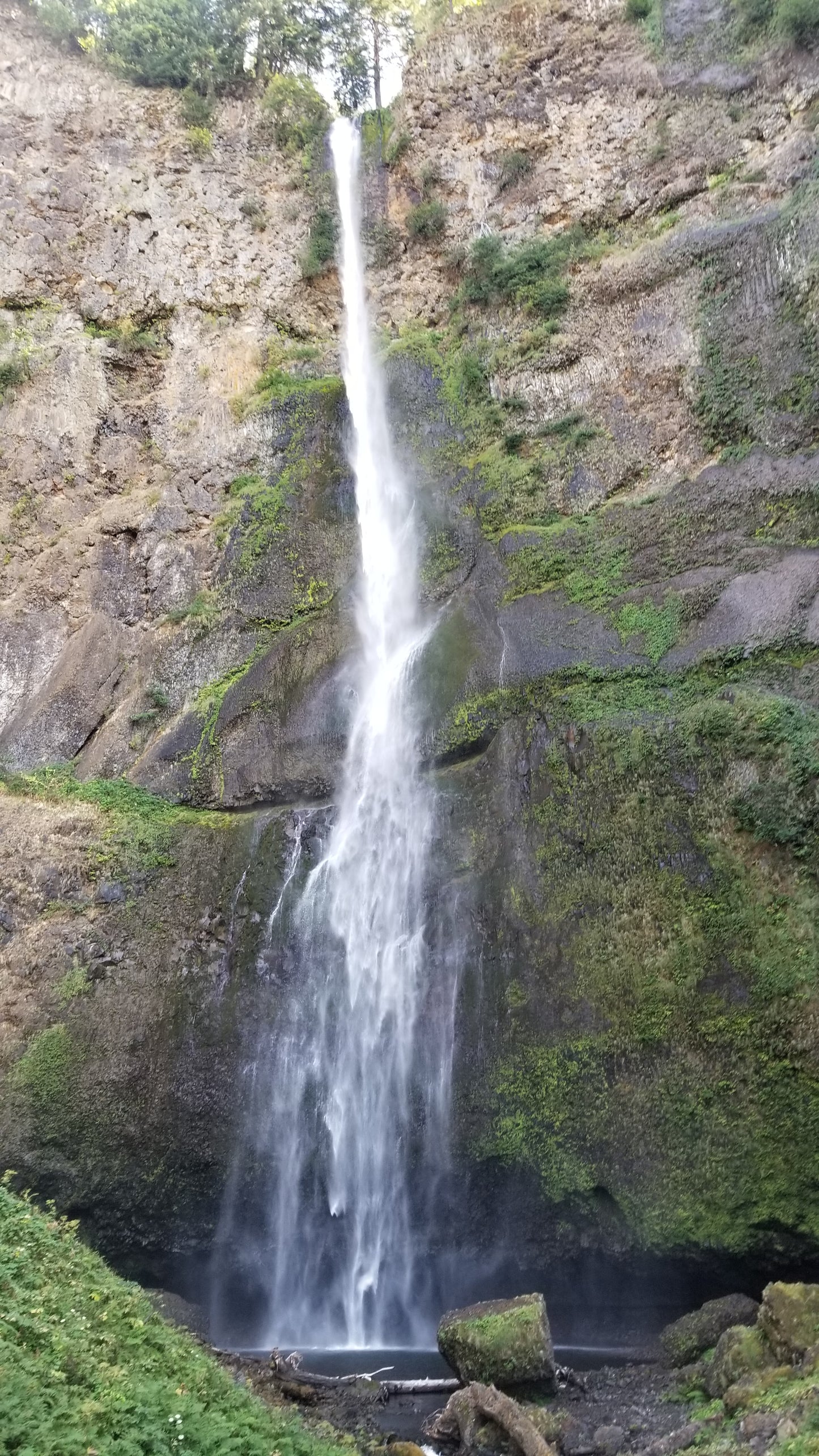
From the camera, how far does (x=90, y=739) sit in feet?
45.9

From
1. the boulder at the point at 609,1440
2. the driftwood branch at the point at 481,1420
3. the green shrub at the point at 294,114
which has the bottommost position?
the boulder at the point at 609,1440

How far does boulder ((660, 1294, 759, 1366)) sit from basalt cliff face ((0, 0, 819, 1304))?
0.52 metres

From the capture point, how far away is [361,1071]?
10.6 metres

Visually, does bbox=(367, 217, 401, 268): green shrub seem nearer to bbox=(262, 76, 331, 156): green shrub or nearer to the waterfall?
bbox=(262, 76, 331, 156): green shrub

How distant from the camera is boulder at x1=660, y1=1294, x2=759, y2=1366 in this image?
8.27 meters

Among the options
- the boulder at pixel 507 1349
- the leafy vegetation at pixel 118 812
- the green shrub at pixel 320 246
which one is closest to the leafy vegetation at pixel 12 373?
the green shrub at pixel 320 246

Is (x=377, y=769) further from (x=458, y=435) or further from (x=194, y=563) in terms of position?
(x=458, y=435)

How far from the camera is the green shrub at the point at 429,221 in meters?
18.5

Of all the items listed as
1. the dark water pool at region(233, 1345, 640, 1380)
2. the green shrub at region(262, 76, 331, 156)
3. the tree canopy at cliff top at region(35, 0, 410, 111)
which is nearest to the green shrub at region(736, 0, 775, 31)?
the green shrub at region(262, 76, 331, 156)

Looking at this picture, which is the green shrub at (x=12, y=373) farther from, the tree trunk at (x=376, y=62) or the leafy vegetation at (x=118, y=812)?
the tree trunk at (x=376, y=62)

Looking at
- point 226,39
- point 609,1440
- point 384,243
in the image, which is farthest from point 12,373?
point 609,1440

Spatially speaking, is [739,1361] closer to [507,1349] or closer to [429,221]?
[507,1349]

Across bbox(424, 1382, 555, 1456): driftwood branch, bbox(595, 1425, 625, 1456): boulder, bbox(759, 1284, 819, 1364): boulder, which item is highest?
bbox(759, 1284, 819, 1364): boulder

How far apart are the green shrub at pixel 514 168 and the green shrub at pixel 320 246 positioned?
3.43 metres
